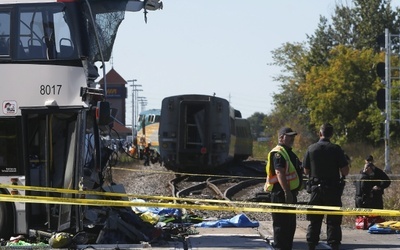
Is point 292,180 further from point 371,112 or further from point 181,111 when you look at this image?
point 371,112

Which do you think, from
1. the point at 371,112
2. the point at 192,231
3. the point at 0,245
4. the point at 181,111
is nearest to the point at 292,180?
the point at 192,231

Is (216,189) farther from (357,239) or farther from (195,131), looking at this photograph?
(357,239)

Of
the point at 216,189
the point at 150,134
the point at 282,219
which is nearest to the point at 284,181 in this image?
the point at 282,219

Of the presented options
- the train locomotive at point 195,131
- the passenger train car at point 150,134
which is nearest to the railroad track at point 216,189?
the train locomotive at point 195,131

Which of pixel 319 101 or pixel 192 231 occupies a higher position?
pixel 319 101

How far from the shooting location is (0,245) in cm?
1437

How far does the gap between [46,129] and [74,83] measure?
799 millimetres

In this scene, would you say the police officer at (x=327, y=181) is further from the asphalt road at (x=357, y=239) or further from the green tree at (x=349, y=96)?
the green tree at (x=349, y=96)

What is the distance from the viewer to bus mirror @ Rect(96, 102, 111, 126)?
1450 cm

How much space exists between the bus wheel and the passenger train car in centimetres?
3567

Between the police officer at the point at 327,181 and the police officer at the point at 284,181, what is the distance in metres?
0.34

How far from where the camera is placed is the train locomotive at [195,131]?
36.4 metres

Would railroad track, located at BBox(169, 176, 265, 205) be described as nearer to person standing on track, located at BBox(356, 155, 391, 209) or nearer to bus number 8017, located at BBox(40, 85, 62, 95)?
person standing on track, located at BBox(356, 155, 391, 209)

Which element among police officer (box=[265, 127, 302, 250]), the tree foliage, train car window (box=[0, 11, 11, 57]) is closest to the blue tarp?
police officer (box=[265, 127, 302, 250])
